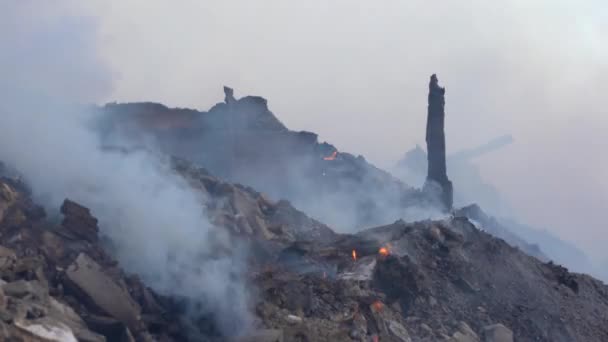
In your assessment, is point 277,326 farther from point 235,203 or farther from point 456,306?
point 235,203

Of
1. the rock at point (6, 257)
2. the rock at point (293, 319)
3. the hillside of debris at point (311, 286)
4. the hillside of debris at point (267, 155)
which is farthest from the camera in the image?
the hillside of debris at point (267, 155)

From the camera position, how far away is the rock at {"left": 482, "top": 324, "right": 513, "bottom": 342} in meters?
16.0

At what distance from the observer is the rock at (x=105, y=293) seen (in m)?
11.9

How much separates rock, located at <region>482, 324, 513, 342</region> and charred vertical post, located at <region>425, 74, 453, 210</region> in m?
22.9

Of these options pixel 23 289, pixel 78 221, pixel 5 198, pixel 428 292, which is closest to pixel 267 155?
pixel 428 292

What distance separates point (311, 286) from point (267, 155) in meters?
27.7

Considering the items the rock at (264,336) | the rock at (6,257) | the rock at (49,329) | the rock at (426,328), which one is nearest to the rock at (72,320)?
the rock at (49,329)

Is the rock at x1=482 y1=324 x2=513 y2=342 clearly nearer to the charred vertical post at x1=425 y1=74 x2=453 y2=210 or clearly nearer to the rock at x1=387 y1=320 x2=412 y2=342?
the rock at x1=387 y1=320 x2=412 y2=342

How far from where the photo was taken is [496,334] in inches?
634

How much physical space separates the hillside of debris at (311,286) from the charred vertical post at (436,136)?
16336mm

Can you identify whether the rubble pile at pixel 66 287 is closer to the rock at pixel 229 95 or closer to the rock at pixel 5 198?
the rock at pixel 5 198

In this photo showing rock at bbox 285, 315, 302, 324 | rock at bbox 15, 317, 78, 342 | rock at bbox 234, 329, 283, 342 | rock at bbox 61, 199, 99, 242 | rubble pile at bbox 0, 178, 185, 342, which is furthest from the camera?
rock at bbox 61, 199, 99, 242

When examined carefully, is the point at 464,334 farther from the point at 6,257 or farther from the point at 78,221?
the point at 6,257

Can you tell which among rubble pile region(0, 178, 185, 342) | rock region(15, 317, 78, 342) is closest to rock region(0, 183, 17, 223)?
rubble pile region(0, 178, 185, 342)
